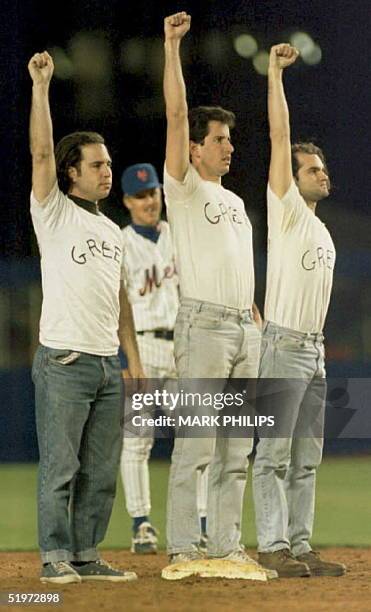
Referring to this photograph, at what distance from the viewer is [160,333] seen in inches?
183

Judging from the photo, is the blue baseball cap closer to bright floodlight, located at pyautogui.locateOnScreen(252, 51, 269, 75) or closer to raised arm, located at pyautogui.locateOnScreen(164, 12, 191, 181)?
raised arm, located at pyautogui.locateOnScreen(164, 12, 191, 181)

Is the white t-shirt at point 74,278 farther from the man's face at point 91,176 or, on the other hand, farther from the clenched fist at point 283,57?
the clenched fist at point 283,57

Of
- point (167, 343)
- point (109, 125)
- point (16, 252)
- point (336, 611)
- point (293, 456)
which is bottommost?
point (336, 611)

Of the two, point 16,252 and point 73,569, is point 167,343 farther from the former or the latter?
point 73,569

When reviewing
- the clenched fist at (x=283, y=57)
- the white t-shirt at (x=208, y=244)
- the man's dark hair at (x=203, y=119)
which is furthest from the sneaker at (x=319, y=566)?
the clenched fist at (x=283, y=57)

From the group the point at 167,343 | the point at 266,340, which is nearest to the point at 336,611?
the point at 266,340

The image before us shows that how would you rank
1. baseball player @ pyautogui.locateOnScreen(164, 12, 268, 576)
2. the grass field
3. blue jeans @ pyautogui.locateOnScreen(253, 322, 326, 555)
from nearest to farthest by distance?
baseball player @ pyautogui.locateOnScreen(164, 12, 268, 576) < blue jeans @ pyautogui.locateOnScreen(253, 322, 326, 555) < the grass field

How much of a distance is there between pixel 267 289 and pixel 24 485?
5.19ft

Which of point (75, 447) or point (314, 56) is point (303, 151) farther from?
point (75, 447)

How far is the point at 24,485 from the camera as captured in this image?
520 cm

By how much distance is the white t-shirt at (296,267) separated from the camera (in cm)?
421

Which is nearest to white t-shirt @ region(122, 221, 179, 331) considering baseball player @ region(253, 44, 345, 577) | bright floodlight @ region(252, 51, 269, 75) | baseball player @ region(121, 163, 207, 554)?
baseball player @ region(121, 163, 207, 554)

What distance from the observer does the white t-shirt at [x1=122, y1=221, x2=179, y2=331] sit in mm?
4426

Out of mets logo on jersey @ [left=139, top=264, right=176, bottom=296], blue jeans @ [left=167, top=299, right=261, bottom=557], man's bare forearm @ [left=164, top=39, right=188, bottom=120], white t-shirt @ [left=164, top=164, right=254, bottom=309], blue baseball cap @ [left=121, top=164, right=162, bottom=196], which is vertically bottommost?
blue jeans @ [left=167, top=299, right=261, bottom=557]
